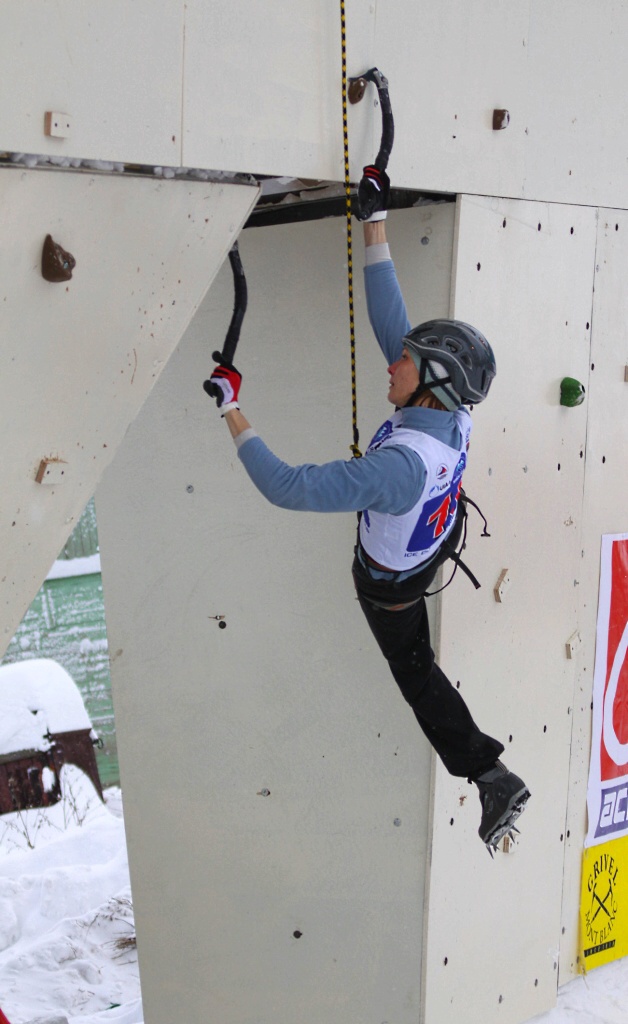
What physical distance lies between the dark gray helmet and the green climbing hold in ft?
2.42

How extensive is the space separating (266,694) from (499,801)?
80 centimetres

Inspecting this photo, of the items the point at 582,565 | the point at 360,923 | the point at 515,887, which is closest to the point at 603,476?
the point at 582,565

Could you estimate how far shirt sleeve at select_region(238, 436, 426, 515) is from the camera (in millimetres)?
1758

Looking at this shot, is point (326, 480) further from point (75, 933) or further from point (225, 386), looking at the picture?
point (75, 933)

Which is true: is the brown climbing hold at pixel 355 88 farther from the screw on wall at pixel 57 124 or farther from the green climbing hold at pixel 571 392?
the green climbing hold at pixel 571 392

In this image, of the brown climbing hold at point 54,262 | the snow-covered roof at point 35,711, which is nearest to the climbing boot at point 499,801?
the brown climbing hold at point 54,262

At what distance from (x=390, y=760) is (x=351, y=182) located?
143 cm

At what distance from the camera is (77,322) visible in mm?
1587

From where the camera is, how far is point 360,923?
270 centimetres

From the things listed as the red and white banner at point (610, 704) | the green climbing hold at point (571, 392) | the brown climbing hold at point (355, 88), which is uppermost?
the brown climbing hold at point (355, 88)

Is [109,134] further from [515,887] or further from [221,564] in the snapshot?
[515,887]

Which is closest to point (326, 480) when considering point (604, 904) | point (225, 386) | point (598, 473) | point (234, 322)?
point (225, 386)

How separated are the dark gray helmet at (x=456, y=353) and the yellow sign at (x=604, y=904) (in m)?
1.77

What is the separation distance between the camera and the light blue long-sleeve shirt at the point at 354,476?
69.3 inches
